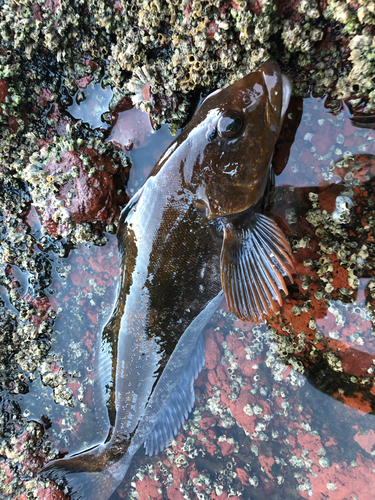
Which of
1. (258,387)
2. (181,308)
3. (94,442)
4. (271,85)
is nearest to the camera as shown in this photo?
(271,85)

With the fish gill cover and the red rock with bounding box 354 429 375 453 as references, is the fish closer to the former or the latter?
the fish gill cover

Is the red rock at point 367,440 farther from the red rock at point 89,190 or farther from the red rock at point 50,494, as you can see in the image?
the red rock at point 89,190

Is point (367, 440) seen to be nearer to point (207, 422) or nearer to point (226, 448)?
point (226, 448)

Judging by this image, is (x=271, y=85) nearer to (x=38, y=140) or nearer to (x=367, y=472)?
(x=38, y=140)

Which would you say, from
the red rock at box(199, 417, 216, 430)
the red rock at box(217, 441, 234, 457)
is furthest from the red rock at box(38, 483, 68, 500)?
the red rock at box(217, 441, 234, 457)

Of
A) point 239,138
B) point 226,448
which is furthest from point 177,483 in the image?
point 239,138

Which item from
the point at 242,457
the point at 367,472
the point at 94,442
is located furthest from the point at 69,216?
the point at 367,472

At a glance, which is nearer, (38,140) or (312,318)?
(312,318)
